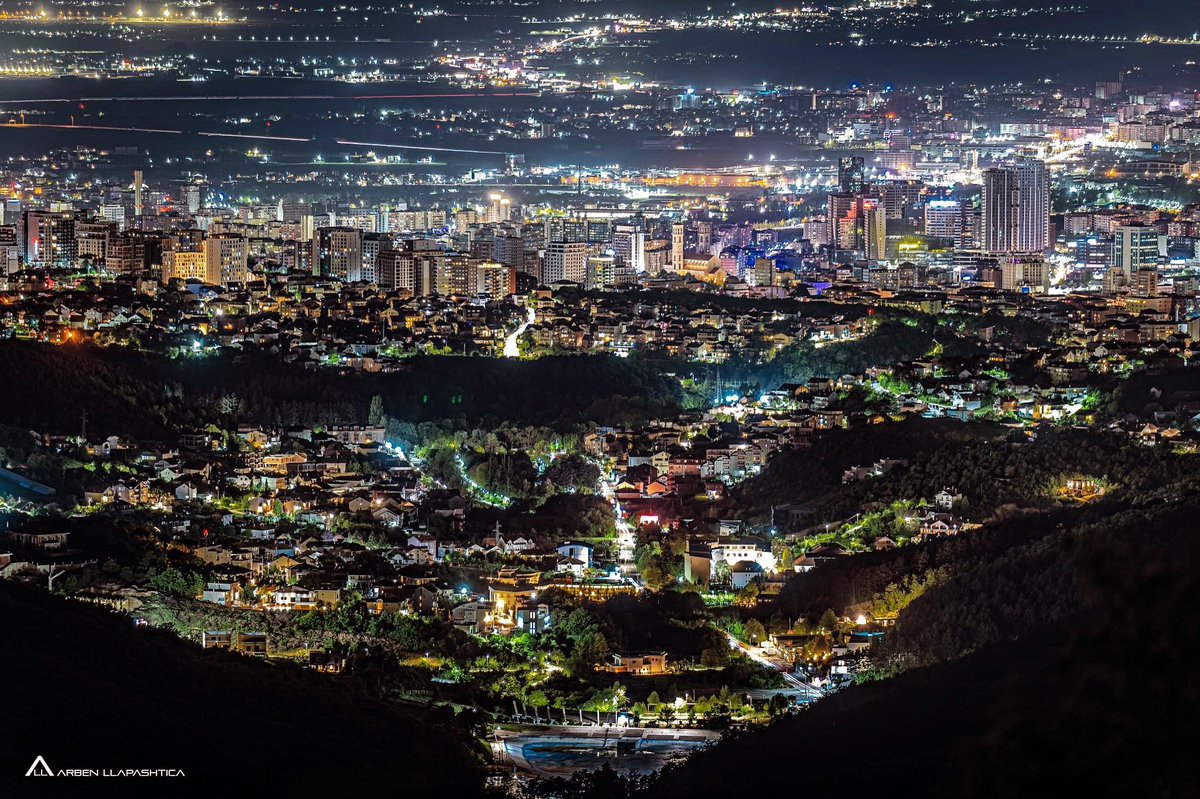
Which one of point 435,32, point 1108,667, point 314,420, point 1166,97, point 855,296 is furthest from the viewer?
point 435,32

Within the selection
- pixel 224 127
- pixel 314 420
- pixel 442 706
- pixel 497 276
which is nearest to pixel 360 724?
pixel 442 706

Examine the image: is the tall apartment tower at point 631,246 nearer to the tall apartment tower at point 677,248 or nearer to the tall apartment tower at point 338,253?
the tall apartment tower at point 677,248

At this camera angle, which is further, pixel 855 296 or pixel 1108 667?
pixel 855 296

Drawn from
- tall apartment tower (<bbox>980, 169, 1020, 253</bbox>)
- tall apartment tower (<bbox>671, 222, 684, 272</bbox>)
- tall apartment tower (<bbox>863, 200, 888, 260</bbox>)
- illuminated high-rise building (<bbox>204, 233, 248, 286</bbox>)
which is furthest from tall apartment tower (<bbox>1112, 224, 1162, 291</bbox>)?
illuminated high-rise building (<bbox>204, 233, 248, 286</bbox>)

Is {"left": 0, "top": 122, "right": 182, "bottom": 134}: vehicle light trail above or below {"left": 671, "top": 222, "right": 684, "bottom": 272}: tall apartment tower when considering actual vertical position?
above

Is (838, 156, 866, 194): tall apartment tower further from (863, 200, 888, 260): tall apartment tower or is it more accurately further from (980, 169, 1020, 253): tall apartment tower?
(980, 169, 1020, 253): tall apartment tower

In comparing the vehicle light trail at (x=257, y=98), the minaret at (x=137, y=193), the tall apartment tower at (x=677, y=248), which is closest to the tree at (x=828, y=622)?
the tall apartment tower at (x=677, y=248)

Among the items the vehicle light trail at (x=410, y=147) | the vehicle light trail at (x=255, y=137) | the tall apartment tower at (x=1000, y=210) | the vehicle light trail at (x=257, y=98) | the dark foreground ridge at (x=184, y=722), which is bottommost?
the dark foreground ridge at (x=184, y=722)

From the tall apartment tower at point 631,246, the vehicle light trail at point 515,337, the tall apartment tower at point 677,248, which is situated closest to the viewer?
the vehicle light trail at point 515,337

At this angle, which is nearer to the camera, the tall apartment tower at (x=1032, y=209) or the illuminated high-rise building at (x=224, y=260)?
the illuminated high-rise building at (x=224, y=260)

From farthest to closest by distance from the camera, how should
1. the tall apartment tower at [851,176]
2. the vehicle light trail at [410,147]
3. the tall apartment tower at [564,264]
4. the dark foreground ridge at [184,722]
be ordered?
the vehicle light trail at [410,147] → the tall apartment tower at [851,176] → the tall apartment tower at [564,264] → the dark foreground ridge at [184,722]

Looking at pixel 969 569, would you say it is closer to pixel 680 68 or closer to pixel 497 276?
pixel 497 276
